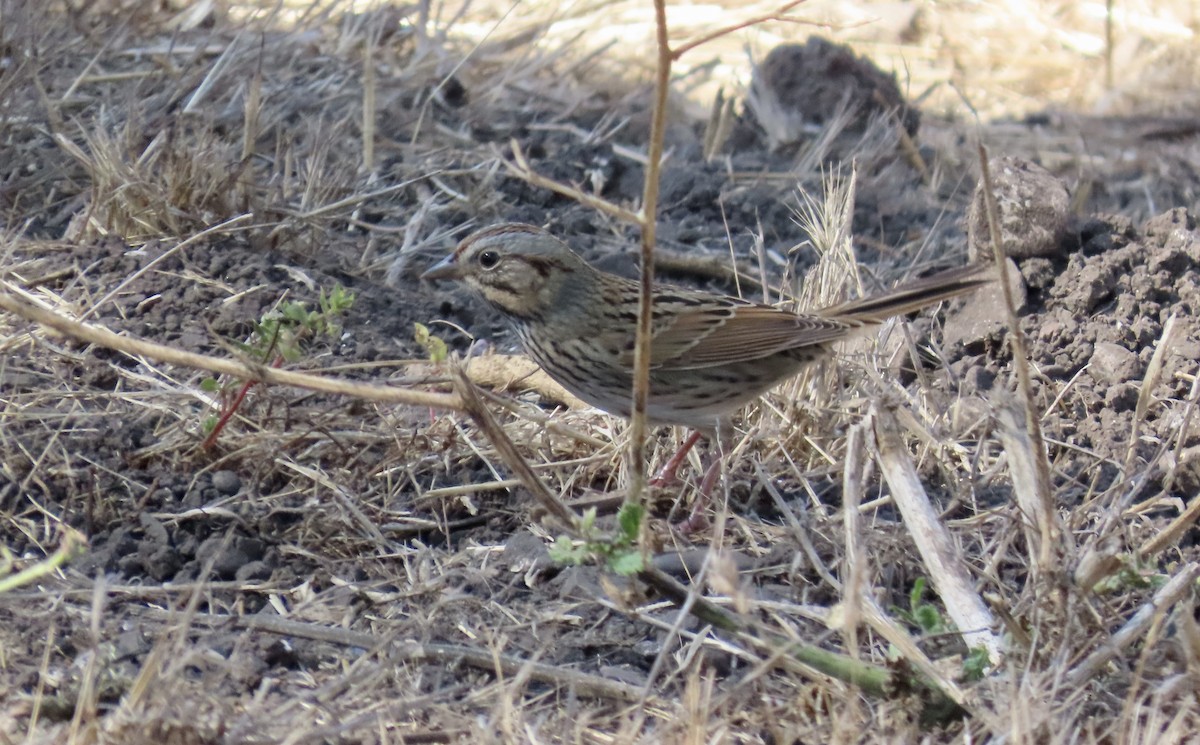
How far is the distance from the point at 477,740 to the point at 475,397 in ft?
2.55

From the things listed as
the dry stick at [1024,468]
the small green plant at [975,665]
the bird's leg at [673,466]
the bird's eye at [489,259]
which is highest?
the dry stick at [1024,468]

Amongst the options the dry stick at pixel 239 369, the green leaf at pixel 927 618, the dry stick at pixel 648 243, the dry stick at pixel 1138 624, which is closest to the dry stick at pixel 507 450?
the dry stick at pixel 239 369

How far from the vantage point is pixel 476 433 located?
16.5 feet

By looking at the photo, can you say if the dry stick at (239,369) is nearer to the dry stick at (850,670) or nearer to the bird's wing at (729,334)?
the dry stick at (850,670)

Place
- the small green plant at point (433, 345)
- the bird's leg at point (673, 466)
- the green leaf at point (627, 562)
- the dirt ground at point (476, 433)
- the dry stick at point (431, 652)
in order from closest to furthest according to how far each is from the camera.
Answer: the green leaf at point (627, 562)
the dirt ground at point (476, 433)
the dry stick at point (431, 652)
the small green plant at point (433, 345)
the bird's leg at point (673, 466)

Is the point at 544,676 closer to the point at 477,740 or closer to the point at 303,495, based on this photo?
the point at 477,740

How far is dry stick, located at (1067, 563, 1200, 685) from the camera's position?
135 inches

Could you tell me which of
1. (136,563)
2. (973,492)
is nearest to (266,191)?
(136,563)

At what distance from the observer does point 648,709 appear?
359cm

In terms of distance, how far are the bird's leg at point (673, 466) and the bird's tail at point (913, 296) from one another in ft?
2.11

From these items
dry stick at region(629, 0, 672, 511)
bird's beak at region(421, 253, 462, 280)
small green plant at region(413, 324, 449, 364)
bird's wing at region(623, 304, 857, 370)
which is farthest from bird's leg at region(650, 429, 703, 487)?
dry stick at region(629, 0, 672, 511)

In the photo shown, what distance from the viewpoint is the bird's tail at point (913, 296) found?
193 inches

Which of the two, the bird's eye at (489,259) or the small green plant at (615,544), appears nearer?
the small green plant at (615,544)

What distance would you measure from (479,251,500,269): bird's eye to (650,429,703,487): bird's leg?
0.93 metres
